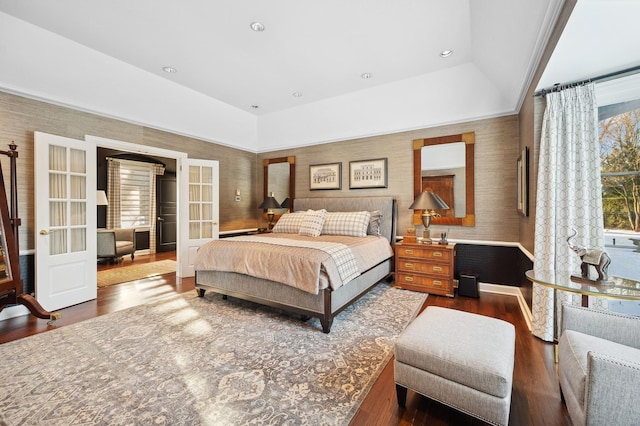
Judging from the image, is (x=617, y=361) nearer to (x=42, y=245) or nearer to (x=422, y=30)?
→ (x=422, y=30)

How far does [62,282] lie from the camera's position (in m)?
3.30

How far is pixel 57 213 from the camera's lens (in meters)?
3.29

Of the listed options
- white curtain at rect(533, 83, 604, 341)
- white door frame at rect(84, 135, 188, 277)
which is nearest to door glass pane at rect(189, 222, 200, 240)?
white door frame at rect(84, 135, 188, 277)

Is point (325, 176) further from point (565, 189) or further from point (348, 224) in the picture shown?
point (565, 189)

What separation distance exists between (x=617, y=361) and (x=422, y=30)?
3.29m

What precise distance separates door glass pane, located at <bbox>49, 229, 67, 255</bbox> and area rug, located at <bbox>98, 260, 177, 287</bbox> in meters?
1.06

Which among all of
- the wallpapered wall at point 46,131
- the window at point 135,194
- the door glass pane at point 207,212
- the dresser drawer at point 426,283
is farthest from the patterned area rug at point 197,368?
the window at point 135,194

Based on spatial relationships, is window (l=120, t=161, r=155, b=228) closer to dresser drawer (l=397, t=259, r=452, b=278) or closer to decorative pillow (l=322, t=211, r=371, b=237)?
decorative pillow (l=322, t=211, r=371, b=237)

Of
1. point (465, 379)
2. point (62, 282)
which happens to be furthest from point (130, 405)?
point (62, 282)

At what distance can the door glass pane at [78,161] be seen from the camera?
135 inches

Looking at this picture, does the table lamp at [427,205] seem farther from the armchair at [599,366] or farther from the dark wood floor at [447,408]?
the armchair at [599,366]

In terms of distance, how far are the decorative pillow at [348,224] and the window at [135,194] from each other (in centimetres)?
553

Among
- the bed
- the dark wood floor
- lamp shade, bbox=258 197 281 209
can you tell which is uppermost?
lamp shade, bbox=258 197 281 209

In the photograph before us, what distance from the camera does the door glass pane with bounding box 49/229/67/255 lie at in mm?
3237
